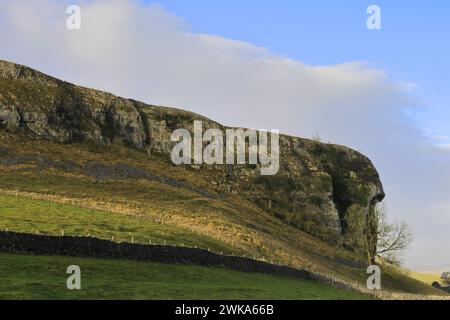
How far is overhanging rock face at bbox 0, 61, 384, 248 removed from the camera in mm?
115312

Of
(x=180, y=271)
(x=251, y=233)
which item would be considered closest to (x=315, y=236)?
(x=251, y=233)

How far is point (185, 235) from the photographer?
2488 inches

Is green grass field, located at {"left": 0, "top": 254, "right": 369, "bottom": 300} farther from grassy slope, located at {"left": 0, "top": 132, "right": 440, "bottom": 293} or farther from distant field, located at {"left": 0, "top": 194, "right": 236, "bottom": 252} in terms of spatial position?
grassy slope, located at {"left": 0, "top": 132, "right": 440, "bottom": 293}

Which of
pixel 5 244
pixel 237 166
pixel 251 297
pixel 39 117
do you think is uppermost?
pixel 39 117

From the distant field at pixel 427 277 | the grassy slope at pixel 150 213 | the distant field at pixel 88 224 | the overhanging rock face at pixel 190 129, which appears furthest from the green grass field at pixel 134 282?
the distant field at pixel 427 277

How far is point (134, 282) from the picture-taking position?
122 feet

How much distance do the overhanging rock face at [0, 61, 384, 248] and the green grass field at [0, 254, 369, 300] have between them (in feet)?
235

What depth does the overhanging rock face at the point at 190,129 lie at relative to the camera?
11531cm

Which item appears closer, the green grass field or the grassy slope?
the green grass field

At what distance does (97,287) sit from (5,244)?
12.0 meters

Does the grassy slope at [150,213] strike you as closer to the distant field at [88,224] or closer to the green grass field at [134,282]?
the distant field at [88,224]

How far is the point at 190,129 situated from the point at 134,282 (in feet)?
334

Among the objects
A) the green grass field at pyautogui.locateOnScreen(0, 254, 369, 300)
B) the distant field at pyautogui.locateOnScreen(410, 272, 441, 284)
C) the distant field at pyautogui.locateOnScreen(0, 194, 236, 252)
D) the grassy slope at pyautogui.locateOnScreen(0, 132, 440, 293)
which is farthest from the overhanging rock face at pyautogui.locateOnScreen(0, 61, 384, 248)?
the green grass field at pyautogui.locateOnScreen(0, 254, 369, 300)

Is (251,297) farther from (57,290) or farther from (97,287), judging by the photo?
(57,290)
